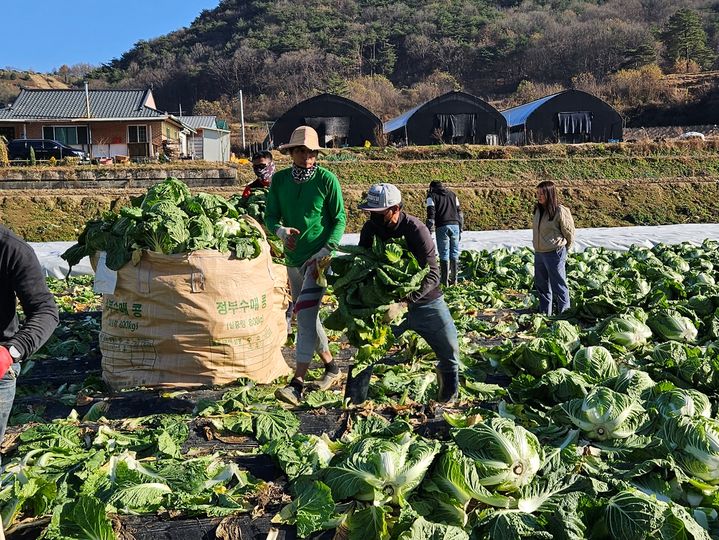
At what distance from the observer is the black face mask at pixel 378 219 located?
4457mm

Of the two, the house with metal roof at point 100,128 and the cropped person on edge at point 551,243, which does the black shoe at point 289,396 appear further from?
the house with metal roof at point 100,128

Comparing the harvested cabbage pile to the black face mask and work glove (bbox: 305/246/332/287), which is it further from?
the black face mask

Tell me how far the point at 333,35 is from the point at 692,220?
10030 centimetres

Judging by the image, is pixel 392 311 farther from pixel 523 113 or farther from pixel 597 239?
pixel 523 113

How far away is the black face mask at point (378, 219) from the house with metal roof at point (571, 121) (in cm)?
3719

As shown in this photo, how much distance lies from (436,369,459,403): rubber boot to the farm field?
0.12 meters

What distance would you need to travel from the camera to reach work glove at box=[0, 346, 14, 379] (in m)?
2.70

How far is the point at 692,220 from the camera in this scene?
23.0m

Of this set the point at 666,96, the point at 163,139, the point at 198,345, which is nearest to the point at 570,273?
the point at 198,345

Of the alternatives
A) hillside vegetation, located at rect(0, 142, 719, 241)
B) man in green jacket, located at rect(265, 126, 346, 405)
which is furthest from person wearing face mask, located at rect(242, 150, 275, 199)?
hillside vegetation, located at rect(0, 142, 719, 241)

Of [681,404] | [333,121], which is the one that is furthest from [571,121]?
[681,404]

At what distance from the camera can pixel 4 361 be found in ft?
8.93

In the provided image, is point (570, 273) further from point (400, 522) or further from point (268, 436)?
point (400, 522)

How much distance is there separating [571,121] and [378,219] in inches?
1541
